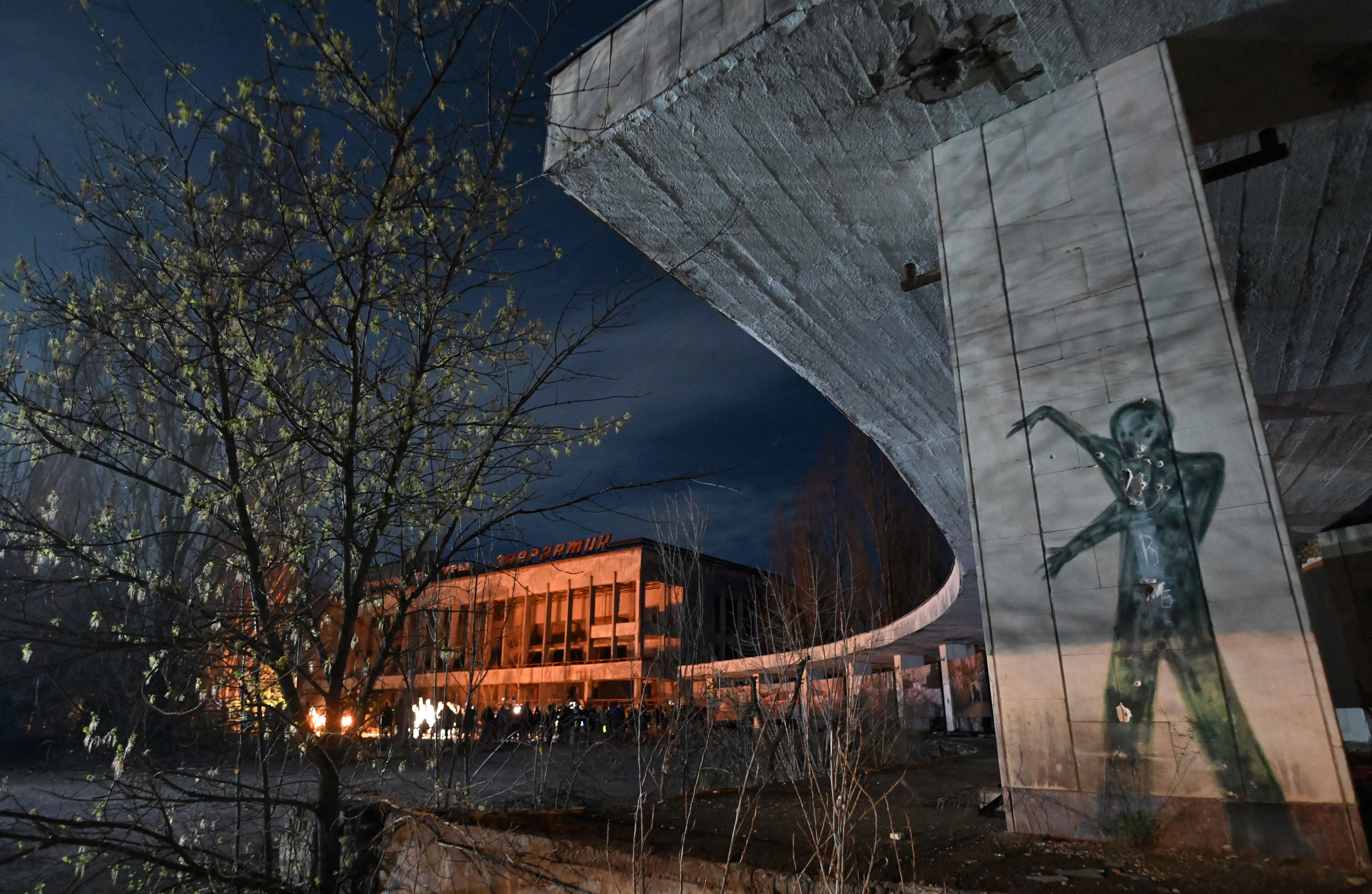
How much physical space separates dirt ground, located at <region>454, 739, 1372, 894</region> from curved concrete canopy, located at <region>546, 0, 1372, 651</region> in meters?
1.92

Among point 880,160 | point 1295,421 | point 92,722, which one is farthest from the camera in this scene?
point 1295,421

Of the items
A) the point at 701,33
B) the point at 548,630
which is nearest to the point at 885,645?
the point at 701,33

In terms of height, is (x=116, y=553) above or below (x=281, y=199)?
below

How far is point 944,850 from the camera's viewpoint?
306 centimetres

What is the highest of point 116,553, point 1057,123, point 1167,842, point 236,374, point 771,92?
point 771,92

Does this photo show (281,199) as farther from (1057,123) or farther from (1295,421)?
(1295,421)

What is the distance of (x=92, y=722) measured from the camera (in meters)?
3.35

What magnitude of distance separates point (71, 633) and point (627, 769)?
36.4 feet

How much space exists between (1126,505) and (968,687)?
16.3m

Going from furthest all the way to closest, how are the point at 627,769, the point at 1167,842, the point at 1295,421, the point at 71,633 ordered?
the point at 627,769, the point at 1295,421, the point at 71,633, the point at 1167,842

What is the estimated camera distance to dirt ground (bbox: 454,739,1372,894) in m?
2.41

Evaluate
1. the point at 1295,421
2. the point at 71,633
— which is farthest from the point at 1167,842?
the point at 1295,421

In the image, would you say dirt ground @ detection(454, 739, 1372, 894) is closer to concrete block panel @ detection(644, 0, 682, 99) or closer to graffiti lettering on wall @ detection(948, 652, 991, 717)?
concrete block panel @ detection(644, 0, 682, 99)

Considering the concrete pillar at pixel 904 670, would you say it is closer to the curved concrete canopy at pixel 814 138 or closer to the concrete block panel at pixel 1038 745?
the curved concrete canopy at pixel 814 138
